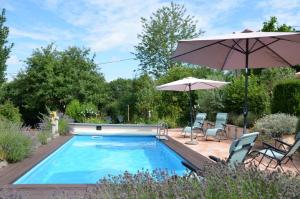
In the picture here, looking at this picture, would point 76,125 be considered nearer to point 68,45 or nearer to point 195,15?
point 68,45

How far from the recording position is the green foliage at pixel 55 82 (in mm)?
19375

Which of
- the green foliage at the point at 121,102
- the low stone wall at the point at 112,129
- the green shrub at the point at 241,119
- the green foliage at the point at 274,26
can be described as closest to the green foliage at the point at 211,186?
the green shrub at the point at 241,119

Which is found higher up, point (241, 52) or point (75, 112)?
point (241, 52)

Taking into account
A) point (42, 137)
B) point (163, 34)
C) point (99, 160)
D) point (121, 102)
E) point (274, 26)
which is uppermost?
point (163, 34)

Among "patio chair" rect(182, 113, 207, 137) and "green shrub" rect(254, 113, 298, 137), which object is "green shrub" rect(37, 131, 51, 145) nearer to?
"patio chair" rect(182, 113, 207, 137)

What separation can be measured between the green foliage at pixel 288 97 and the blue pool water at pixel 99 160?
3.54m

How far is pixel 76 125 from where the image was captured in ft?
51.9

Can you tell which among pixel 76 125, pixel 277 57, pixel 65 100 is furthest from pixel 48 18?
pixel 277 57

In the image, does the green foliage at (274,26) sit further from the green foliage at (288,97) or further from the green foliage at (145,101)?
the green foliage at (288,97)

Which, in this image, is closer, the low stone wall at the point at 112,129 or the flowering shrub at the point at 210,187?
the flowering shrub at the point at 210,187

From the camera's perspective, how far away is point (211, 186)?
2879 millimetres

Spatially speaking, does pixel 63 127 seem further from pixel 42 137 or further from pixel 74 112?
pixel 42 137

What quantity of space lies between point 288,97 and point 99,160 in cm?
574

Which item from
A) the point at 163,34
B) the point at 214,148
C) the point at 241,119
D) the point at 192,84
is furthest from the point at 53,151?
the point at 163,34
